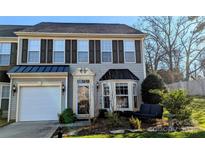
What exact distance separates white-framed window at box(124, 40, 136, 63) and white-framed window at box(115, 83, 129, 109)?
2.10 m

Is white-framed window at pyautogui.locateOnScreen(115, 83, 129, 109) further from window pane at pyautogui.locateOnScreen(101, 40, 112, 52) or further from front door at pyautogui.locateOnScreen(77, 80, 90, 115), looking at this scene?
window pane at pyautogui.locateOnScreen(101, 40, 112, 52)

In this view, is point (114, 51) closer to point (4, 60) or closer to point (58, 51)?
point (58, 51)

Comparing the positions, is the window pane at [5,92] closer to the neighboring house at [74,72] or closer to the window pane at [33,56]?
the neighboring house at [74,72]

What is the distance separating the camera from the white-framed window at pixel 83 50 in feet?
50.5

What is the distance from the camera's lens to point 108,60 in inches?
611

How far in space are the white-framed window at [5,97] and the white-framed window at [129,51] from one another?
8.64 m

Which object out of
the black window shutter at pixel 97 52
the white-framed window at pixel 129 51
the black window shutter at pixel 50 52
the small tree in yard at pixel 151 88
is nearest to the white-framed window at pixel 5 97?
the black window shutter at pixel 50 52

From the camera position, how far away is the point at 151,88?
13.9m

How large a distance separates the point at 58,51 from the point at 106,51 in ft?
11.3

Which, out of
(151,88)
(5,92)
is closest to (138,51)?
(151,88)
